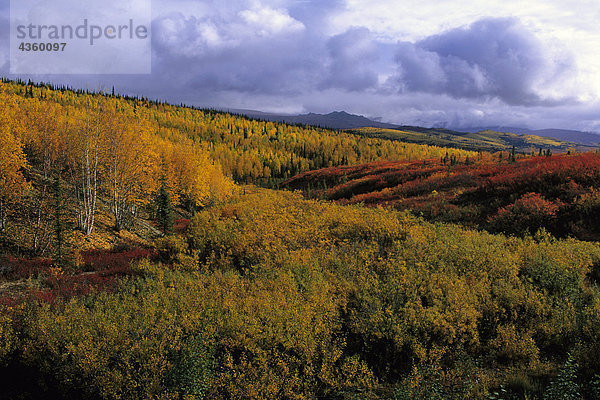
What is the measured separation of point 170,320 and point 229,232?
6.85 m

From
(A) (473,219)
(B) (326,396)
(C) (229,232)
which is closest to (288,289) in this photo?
(B) (326,396)

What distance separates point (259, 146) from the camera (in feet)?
478

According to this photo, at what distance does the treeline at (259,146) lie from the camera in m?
116

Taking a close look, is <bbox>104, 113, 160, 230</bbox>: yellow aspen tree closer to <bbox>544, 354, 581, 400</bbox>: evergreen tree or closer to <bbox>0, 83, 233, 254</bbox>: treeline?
<bbox>0, 83, 233, 254</bbox>: treeline

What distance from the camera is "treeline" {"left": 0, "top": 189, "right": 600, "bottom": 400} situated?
495 cm

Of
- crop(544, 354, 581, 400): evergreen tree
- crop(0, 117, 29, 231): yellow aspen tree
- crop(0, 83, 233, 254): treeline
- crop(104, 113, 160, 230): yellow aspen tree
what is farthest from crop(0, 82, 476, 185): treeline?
crop(544, 354, 581, 400): evergreen tree

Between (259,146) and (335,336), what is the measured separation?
143756 mm

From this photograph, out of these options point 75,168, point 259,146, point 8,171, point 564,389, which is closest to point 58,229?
point 8,171

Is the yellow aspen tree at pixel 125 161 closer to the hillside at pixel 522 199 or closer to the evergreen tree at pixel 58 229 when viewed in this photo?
the evergreen tree at pixel 58 229

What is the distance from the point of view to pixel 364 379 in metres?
5.17

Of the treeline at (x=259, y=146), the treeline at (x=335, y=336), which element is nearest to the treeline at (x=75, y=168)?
the treeline at (x=335, y=336)

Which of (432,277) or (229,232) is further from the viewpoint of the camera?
(229,232)

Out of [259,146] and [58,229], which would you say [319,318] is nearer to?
[58,229]

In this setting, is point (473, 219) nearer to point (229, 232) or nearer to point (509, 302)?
point (509, 302)
